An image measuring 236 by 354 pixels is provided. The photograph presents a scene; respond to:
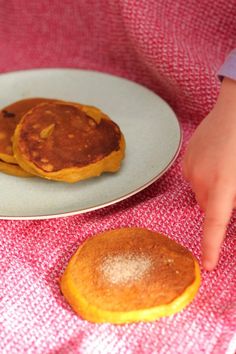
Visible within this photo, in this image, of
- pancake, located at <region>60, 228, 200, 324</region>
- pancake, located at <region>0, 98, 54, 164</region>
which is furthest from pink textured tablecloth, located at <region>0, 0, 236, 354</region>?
pancake, located at <region>0, 98, 54, 164</region>

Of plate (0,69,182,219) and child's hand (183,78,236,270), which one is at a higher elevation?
child's hand (183,78,236,270)

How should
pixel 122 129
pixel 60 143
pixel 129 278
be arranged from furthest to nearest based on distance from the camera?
pixel 122 129
pixel 60 143
pixel 129 278

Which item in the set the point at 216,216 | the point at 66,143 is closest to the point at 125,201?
the point at 66,143

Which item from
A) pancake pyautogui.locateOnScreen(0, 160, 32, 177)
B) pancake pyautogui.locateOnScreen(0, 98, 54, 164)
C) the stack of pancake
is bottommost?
pancake pyautogui.locateOnScreen(0, 160, 32, 177)

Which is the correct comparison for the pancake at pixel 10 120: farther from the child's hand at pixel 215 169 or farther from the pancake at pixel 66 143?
the child's hand at pixel 215 169

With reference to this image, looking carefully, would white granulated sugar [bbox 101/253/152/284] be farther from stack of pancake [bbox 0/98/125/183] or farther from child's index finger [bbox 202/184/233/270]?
stack of pancake [bbox 0/98/125/183]

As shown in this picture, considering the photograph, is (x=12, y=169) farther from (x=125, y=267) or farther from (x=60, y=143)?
(x=125, y=267)
